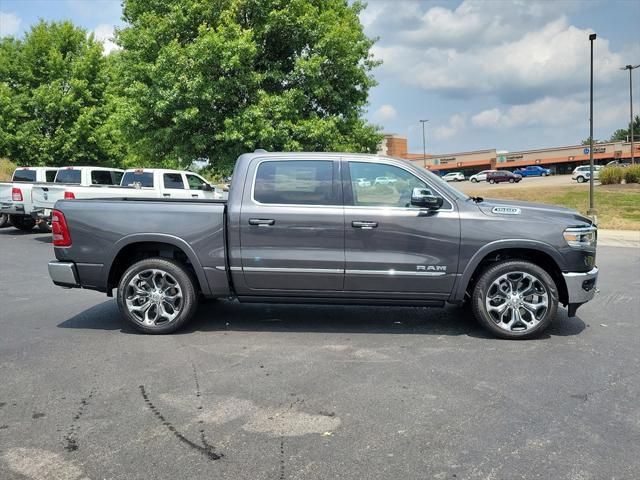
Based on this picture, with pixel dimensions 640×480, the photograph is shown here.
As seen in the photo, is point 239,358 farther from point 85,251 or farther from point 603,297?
point 603,297

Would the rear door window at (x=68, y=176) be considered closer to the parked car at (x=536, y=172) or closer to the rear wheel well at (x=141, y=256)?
the rear wheel well at (x=141, y=256)

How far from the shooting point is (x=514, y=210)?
17.8 feet

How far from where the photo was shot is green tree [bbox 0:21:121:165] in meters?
28.0

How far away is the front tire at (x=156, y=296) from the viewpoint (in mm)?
5625

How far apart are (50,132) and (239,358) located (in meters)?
28.8

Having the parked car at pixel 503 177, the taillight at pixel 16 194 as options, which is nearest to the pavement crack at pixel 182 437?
the taillight at pixel 16 194

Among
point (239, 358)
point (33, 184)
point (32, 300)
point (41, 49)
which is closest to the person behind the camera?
point (239, 358)

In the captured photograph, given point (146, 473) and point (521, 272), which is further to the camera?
point (521, 272)

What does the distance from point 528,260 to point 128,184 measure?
13.7 m

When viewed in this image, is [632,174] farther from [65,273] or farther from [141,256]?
[65,273]

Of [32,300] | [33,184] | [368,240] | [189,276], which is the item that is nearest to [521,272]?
[368,240]

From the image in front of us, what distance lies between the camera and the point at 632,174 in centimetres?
3253

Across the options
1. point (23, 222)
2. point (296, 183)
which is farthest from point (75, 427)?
point (23, 222)

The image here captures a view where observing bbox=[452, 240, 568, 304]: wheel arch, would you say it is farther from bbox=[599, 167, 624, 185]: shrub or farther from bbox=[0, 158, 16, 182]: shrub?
bbox=[599, 167, 624, 185]: shrub
